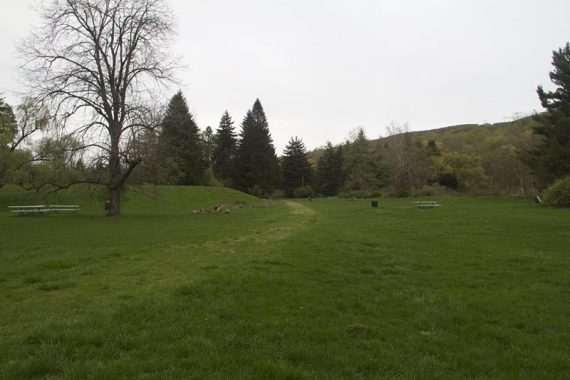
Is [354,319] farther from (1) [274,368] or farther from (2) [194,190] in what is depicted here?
(2) [194,190]

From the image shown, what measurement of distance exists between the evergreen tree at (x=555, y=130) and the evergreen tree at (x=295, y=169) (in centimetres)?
4787

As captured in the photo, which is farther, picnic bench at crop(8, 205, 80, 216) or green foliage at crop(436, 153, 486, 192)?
green foliage at crop(436, 153, 486, 192)

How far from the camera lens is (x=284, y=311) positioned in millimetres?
5980

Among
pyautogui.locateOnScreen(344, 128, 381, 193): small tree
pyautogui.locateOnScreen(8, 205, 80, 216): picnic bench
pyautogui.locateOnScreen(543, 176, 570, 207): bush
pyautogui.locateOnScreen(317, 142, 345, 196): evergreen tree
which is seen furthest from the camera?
pyautogui.locateOnScreen(317, 142, 345, 196): evergreen tree

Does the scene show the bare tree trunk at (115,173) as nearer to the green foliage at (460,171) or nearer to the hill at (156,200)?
the hill at (156,200)

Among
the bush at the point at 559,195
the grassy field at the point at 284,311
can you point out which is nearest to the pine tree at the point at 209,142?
the bush at the point at 559,195

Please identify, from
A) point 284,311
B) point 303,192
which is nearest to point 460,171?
point 303,192

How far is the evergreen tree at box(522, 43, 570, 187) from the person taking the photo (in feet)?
115

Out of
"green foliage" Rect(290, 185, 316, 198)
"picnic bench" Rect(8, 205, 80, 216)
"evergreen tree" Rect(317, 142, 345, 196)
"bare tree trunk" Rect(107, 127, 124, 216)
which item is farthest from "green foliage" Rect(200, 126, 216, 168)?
"bare tree trunk" Rect(107, 127, 124, 216)

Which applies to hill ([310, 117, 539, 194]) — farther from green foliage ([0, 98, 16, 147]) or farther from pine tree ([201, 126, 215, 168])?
green foliage ([0, 98, 16, 147])

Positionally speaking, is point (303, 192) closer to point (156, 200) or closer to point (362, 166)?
point (362, 166)

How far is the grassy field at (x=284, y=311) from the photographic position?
4.24 meters

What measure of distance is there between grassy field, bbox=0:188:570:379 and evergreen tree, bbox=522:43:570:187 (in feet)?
89.2

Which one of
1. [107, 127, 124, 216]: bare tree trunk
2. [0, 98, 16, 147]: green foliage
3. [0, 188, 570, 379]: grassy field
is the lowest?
[0, 188, 570, 379]: grassy field
